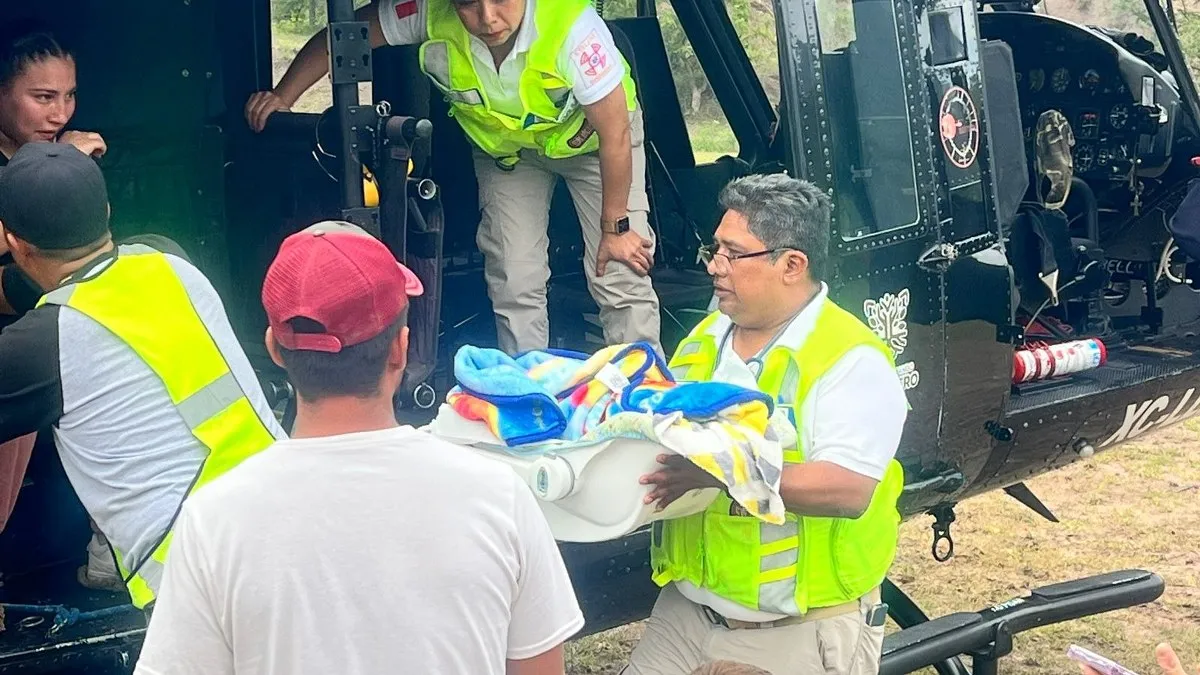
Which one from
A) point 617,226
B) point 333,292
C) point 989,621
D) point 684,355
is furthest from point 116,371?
point 989,621

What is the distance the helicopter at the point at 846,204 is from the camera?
3441mm

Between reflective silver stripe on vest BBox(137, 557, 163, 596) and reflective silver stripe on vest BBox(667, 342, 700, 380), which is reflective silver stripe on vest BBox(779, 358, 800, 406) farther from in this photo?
reflective silver stripe on vest BBox(137, 557, 163, 596)

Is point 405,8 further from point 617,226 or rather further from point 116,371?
point 116,371

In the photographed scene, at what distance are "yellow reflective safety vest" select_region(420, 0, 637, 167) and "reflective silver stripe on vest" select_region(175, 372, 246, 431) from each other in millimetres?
1309

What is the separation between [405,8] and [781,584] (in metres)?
1.78

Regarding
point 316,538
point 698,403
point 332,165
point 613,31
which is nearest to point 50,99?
point 332,165

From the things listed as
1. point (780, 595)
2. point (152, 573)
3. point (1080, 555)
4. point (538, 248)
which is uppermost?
point (538, 248)

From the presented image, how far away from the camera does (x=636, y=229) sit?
3.81 m

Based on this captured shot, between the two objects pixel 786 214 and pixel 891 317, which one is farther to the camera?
pixel 891 317

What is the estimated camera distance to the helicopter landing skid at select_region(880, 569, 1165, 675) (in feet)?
12.6

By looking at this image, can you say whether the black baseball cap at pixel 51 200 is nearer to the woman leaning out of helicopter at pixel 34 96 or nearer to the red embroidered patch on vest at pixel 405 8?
the woman leaning out of helicopter at pixel 34 96

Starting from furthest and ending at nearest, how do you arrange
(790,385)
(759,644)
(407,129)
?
(407,129), (759,644), (790,385)

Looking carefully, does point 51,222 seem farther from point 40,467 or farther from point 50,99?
point 40,467

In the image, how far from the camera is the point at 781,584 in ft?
8.97
